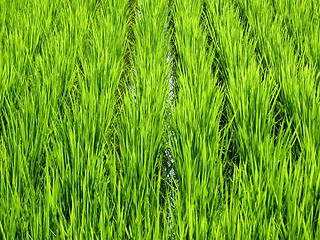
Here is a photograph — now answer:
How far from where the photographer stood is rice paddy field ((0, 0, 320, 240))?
44.3 inches

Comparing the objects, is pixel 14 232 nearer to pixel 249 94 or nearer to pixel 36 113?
pixel 36 113

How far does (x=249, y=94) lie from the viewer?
171 centimetres

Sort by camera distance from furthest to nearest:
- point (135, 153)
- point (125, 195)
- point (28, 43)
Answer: point (28, 43), point (135, 153), point (125, 195)

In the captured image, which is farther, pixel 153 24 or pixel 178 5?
pixel 178 5

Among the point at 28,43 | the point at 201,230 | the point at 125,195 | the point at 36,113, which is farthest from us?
the point at 28,43

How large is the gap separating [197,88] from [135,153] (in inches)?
20.8

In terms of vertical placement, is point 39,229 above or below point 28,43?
below

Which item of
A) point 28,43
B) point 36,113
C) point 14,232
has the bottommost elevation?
point 14,232

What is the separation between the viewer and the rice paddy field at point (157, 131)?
112 cm

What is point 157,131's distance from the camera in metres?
1.53

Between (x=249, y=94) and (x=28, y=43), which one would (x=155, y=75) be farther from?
(x=28, y=43)

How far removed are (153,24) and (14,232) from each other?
1.51m

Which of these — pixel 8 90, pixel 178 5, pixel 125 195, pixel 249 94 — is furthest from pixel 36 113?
pixel 178 5

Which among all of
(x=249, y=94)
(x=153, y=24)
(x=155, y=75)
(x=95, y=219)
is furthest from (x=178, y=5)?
(x=95, y=219)
